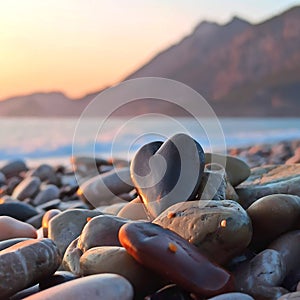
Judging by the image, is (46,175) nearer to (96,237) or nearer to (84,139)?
(96,237)

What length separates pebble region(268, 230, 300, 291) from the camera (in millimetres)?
2023

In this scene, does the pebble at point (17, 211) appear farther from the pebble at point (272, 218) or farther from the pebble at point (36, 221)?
the pebble at point (272, 218)

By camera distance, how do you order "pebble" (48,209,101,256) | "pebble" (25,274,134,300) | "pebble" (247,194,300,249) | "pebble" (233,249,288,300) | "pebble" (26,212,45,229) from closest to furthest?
"pebble" (25,274,134,300) → "pebble" (233,249,288,300) → "pebble" (247,194,300,249) → "pebble" (48,209,101,256) → "pebble" (26,212,45,229)

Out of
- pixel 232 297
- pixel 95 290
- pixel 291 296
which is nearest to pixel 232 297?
pixel 232 297

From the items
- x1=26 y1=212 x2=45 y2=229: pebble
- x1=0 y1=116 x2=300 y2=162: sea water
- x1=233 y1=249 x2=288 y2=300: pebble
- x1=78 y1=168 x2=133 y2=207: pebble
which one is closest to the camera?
x1=233 y1=249 x2=288 y2=300: pebble

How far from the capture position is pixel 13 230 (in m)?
2.81

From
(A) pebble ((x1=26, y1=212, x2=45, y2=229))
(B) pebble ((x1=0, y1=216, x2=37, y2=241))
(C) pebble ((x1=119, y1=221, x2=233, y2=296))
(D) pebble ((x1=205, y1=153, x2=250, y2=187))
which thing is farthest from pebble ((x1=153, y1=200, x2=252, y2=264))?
(A) pebble ((x1=26, y1=212, x2=45, y2=229))

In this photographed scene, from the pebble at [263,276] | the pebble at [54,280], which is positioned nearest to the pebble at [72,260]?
the pebble at [54,280]

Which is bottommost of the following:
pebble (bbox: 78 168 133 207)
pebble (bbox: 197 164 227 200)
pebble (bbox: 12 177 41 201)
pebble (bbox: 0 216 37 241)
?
pebble (bbox: 12 177 41 201)

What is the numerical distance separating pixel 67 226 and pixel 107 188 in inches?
70.2

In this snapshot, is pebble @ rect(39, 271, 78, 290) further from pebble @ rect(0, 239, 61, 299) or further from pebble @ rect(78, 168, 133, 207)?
pebble @ rect(78, 168, 133, 207)

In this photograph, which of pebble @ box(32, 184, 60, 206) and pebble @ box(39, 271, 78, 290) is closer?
pebble @ box(39, 271, 78, 290)

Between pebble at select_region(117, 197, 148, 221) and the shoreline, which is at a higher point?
pebble at select_region(117, 197, 148, 221)

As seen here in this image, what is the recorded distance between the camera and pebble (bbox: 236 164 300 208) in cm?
269
